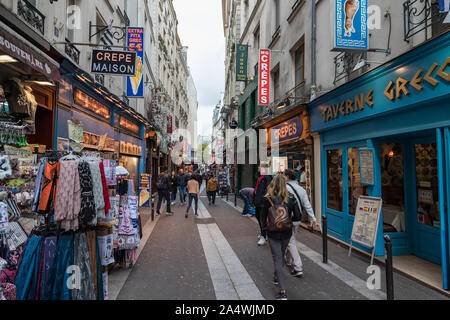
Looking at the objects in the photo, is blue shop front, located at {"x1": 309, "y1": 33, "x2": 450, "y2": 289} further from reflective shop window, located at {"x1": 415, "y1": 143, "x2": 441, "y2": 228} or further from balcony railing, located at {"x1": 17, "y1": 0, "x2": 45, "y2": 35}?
balcony railing, located at {"x1": 17, "y1": 0, "x2": 45, "y2": 35}

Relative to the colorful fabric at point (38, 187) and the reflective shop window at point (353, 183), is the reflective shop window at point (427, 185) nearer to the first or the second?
the reflective shop window at point (353, 183)

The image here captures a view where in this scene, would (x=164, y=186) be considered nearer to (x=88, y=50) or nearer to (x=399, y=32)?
(x=88, y=50)

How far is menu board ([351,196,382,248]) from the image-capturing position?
5.21 metres

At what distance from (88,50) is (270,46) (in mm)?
8673

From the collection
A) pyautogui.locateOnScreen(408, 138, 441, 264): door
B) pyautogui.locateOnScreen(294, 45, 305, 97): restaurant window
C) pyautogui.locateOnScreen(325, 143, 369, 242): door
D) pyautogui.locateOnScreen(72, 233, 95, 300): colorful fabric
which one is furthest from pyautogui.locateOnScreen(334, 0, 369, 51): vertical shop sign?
pyautogui.locateOnScreen(72, 233, 95, 300): colorful fabric

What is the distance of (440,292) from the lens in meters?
4.07

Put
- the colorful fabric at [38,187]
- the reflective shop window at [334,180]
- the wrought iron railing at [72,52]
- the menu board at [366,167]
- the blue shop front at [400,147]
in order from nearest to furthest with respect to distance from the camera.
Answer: the colorful fabric at [38,187]
the blue shop front at [400,147]
the menu board at [366,167]
the reflective shop window at [334,180]
the wrought iron railing at [72,52]

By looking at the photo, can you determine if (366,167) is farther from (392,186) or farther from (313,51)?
(313,51)

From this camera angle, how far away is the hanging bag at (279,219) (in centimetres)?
394

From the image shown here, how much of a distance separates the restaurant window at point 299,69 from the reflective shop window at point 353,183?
3.96 metres

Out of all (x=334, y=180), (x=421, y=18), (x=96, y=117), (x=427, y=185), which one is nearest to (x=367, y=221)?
(x=427, y=185)

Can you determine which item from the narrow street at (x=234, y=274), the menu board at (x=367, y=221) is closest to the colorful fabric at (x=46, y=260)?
the narrow street at (x=234, y=274)

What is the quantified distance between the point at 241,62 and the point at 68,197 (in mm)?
17330

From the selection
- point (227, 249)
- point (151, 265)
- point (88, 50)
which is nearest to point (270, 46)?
point (88, 50)
